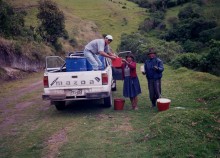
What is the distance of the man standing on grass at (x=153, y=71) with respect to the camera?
10258 millimetres

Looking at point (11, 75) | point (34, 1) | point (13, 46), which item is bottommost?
point (11, 75)

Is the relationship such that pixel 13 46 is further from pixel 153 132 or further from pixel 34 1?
pixel 34 1

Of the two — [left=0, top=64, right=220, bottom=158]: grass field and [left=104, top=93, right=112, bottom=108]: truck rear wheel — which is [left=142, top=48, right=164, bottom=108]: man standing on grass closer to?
[left=0, top=64, right=220, bottom=158]: grass field

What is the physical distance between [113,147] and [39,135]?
2.31 m

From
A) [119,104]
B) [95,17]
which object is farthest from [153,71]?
[95,17]

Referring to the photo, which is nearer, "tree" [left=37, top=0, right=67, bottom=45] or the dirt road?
the dirt road

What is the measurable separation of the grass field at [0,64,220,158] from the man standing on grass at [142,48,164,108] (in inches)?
24.0

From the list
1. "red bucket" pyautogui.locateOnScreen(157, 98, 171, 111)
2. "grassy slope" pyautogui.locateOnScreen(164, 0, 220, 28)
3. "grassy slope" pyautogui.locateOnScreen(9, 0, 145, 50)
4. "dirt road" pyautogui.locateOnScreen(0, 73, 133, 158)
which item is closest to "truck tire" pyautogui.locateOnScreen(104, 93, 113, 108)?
"dirt road" pyautogui.locateOnScreen(0, 73, 133, 158)

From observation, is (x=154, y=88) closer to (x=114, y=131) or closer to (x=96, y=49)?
(x=96, y=49)

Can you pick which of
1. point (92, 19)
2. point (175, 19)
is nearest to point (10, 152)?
point (92, 19)

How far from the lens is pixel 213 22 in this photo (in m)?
47.5

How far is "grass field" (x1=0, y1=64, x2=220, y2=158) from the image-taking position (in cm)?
675

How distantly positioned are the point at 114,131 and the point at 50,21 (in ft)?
84.4

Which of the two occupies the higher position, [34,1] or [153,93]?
[34,1]
